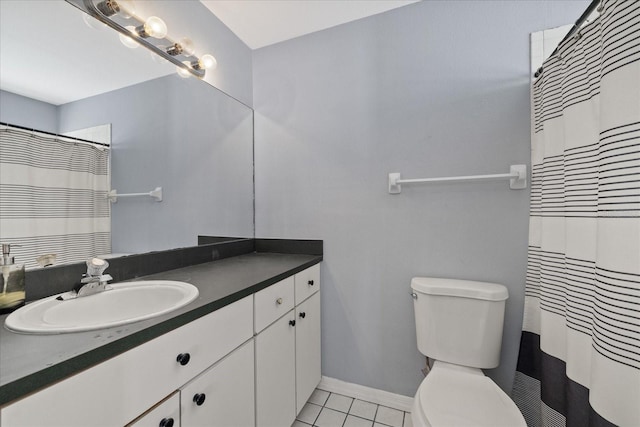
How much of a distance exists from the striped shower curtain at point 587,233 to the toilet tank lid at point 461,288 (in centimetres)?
14

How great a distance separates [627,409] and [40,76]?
1963mm

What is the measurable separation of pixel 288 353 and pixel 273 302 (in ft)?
1.03

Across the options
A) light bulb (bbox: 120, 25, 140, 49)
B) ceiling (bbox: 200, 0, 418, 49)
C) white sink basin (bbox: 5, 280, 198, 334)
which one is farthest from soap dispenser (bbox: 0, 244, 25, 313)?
ceiling (bbox: 200, 0, 418, 49)

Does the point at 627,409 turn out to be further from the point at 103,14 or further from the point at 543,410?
the point at 103,14

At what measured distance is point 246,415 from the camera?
1.01 m

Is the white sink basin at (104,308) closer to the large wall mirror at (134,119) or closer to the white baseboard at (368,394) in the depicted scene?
the large wall mirror at (134,119)

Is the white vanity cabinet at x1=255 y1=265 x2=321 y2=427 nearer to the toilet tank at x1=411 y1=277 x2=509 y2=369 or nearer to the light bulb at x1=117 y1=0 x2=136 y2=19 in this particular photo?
the toilet tank at x1=411 y1=277 x2=509 y2=369

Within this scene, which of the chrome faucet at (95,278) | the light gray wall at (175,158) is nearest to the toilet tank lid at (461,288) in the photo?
the light gray wall at (175,158)

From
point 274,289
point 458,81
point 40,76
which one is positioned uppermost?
point 458,81

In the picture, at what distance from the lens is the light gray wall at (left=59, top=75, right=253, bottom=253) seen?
1.16m

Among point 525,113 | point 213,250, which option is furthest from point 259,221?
point 525,113

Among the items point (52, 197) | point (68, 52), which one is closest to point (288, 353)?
point (52, 197)

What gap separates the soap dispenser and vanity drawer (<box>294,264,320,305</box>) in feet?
3.23

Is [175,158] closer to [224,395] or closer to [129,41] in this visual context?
[129,41]
